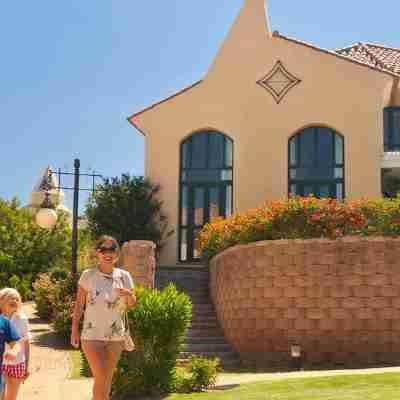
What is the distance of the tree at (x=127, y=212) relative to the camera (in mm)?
24844

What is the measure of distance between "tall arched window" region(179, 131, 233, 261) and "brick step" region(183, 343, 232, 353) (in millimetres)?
8200

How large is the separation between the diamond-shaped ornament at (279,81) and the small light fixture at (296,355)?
436 inches

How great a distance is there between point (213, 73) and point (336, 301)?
12.0m

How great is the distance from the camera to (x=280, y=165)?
24938mm

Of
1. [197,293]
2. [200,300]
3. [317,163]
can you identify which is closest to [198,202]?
[317,163]

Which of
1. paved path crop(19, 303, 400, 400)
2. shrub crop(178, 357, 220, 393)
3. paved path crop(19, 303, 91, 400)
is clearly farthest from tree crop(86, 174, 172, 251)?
shrub crop(178, 357, 220, 393)

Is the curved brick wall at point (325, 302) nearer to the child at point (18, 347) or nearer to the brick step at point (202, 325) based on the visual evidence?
the brick step at point (202, 325)

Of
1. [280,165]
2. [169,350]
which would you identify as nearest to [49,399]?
[169,350]

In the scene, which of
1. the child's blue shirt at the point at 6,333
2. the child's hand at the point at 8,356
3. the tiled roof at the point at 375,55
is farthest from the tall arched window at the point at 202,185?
the child's hand at the point at 8,356

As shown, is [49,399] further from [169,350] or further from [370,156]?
[370,156]

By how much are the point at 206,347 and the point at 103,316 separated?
32.0ft

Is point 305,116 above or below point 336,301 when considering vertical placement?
above

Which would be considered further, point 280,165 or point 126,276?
point 280,165

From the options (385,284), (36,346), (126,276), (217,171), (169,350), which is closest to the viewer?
(126,276)
